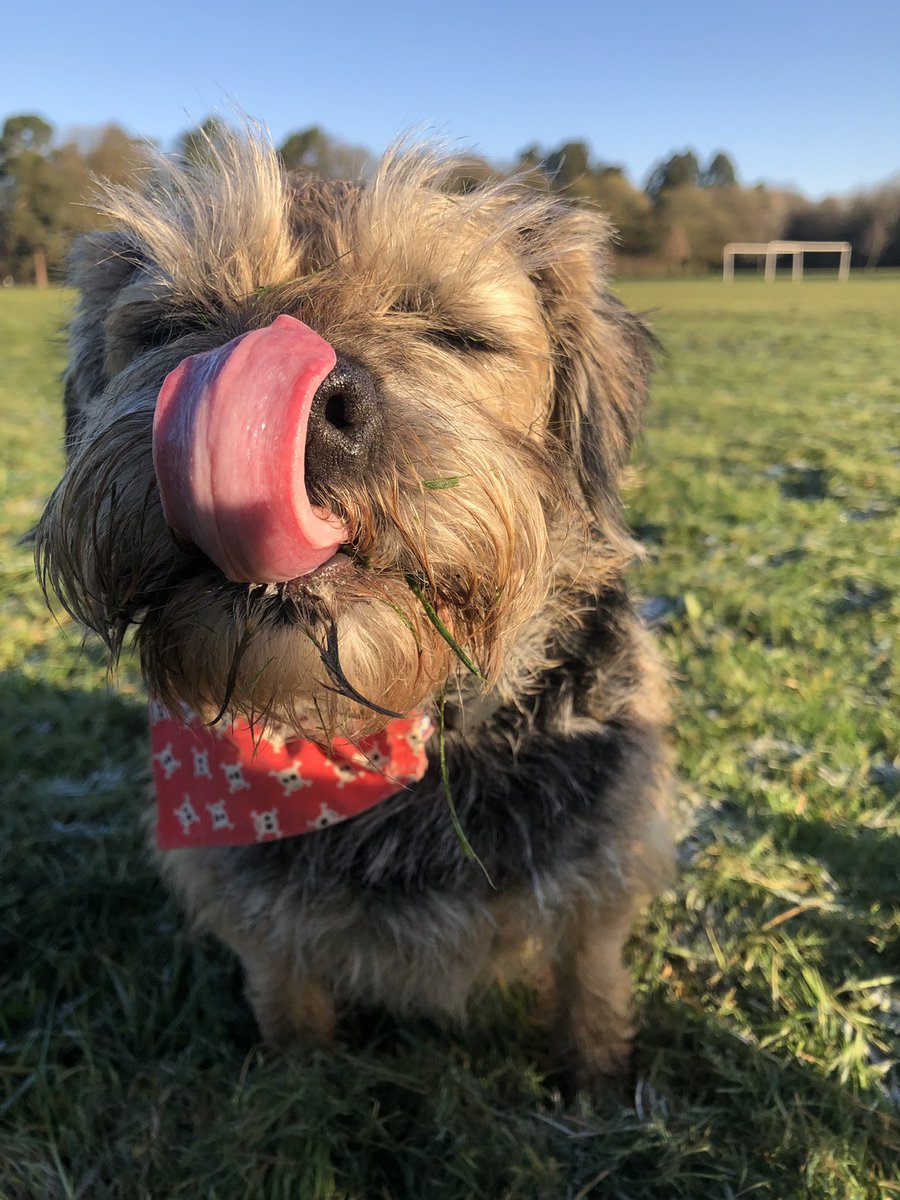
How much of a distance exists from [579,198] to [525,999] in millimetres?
2461

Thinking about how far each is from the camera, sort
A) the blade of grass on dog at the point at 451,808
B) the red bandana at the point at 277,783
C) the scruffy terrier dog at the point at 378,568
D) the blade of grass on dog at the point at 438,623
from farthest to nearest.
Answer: the red bandana at the point at 277,783, the blade of grass on dog at the point at 451,808, the blade of grass on dog at the point at 438,623, the scruffy terrier dog at the point at 378,568

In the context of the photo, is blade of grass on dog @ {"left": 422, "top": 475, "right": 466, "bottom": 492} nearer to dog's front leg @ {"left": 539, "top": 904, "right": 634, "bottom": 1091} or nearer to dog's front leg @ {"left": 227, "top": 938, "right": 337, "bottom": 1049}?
dog's front leg @ {"left": 539, "top": 904, "right": 634, "bottom": 1091}

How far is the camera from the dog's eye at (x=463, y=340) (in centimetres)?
186

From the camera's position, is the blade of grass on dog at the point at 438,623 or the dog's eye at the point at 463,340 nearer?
the blade of grass on dog at the point at 438,623

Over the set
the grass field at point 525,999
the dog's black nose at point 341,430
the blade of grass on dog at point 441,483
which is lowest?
the grass field at point 525,999

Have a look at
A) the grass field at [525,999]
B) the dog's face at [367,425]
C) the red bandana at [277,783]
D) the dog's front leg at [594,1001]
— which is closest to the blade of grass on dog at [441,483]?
the dog's face at [367,425]

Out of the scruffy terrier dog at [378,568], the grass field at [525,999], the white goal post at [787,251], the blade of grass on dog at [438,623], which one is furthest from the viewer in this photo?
the white goal post at [787,251]

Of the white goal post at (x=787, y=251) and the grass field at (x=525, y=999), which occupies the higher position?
the white goal post at (x=787, y=251)

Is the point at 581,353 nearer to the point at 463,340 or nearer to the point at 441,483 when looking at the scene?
the point at 463,340

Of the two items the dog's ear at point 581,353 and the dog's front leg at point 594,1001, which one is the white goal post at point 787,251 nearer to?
the dog's ear at point 581,353

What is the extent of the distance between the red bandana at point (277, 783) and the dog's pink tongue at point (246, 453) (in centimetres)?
82

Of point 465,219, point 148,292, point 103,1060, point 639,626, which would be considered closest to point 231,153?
point 148,292

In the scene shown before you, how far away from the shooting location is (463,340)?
192cm

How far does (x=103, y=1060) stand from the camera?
232cm
